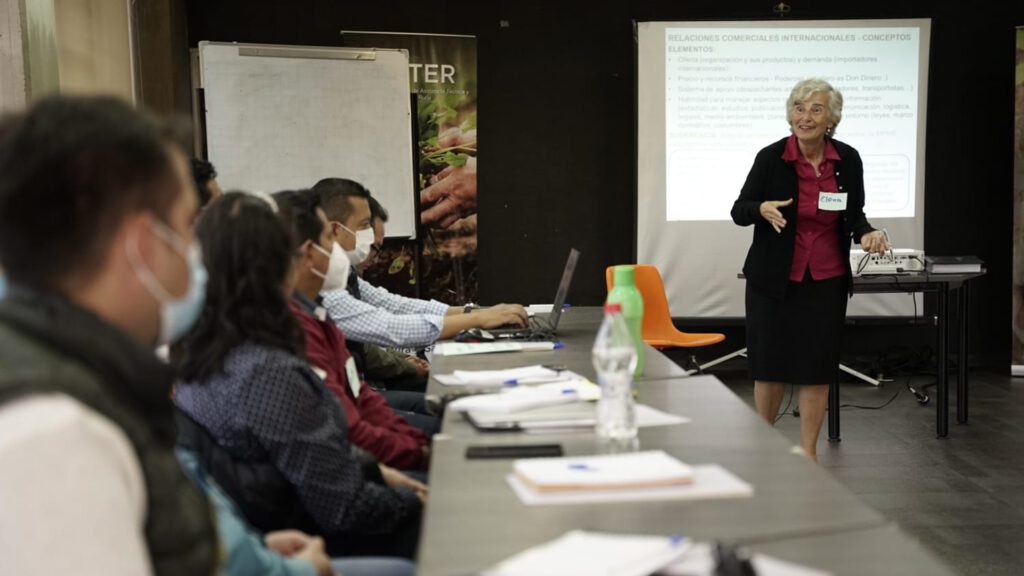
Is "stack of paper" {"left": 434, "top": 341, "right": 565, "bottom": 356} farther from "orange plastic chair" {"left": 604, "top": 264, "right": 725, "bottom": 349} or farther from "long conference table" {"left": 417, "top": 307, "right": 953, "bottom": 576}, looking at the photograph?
"orange plastic chair" {"left": 604, "top": 264, "right": 725, "bottom": 349}

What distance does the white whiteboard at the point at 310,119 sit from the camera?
19.1 ft

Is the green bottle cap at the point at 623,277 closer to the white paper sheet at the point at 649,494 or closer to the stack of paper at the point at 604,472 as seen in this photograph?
the stack of paper at the point at 604,472

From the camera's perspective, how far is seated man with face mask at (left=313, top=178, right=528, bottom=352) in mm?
3377

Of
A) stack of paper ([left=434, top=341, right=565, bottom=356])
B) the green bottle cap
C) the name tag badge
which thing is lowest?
stack of paper ([left=434, top=341, right=565, bottom=356])

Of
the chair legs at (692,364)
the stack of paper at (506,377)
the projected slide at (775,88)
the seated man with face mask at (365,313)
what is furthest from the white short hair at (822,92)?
the projected slide at (775,88)

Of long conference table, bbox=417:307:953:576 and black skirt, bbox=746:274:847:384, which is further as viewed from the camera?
black skirt, bbox=746:274:847:384

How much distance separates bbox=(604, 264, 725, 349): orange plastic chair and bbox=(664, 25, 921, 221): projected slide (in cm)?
120

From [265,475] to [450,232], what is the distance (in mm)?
5315

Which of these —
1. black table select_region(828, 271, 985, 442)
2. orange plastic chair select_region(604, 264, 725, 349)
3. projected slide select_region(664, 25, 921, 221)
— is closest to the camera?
black table select_region(828, 271, 985, 442)

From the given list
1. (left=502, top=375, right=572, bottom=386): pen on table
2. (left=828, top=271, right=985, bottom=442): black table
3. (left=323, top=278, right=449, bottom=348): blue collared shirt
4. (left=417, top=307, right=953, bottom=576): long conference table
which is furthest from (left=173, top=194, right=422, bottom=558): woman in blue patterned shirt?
(left=828, top=271, right=985, bottom=442): black table

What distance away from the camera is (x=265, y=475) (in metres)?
1.90

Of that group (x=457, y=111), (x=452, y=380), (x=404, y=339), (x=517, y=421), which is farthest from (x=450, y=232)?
(x=517, y=421)

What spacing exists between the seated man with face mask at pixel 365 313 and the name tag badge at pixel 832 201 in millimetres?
1231

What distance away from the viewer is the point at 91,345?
0.96 meters
